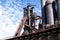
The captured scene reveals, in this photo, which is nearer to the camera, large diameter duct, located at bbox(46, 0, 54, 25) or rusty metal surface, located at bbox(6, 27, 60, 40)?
rusty metal surface, located at bbox(6, 27, 60, 40)

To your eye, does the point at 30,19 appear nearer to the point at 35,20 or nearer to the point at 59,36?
the point at 35,20

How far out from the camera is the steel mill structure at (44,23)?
6583 mm

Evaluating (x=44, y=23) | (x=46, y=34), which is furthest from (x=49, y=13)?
(x=46, y=34)

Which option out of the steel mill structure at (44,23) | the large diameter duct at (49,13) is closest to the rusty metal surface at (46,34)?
the steel mill structure at (44,23)

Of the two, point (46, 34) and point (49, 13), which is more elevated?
point (49, 13)

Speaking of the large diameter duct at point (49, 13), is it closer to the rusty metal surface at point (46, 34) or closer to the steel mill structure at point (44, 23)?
the steel mill structure at point (44, 23)

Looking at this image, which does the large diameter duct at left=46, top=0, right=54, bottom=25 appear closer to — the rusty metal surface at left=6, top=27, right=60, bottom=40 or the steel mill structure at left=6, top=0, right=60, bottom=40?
the steel mill structure at left=6, top=0, right=60, bottom=40

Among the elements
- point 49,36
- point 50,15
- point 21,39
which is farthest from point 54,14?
point 49,36

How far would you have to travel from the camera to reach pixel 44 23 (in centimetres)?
1499

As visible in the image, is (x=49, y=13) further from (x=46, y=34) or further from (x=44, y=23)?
(x=46, y=34)

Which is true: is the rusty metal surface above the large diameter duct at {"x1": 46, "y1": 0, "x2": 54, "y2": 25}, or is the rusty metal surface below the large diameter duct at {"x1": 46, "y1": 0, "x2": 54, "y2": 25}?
below

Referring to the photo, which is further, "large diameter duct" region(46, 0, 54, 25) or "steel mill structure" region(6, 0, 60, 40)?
"large diameter duct" region(46, 0, 54, 25)

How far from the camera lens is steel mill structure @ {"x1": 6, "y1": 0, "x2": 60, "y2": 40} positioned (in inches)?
259

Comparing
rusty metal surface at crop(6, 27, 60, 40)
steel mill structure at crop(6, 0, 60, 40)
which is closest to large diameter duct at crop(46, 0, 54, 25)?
steel mill structure at crop(6, 0, 60, 40)
